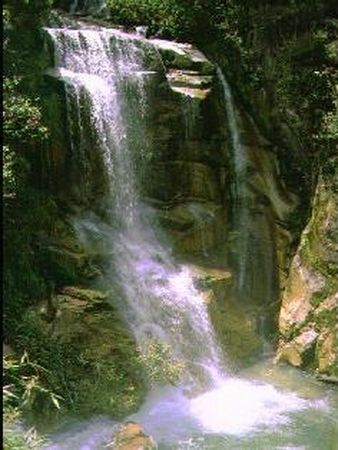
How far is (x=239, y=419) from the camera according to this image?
1109 cm

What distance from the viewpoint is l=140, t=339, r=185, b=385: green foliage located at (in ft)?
38.3

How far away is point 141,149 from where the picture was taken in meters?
14.2

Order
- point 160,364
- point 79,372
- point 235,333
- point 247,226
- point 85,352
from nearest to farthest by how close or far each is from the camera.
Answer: point 79,372 → point 85,352 → point 160,364 → point 235,333 → point 247,226

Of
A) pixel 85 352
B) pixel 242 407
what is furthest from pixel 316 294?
pixel 85 352

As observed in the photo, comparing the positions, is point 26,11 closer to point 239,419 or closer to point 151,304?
point 151,304

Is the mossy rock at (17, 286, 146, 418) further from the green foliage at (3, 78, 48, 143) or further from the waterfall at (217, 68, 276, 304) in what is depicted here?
the waterfall at (217, 68, 276, 304)

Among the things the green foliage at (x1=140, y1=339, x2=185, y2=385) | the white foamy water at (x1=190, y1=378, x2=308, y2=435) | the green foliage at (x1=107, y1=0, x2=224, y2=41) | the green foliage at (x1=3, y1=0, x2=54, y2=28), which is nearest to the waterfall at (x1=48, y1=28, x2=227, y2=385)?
the green foliage at (x1=140, y1=339, x2=185, y2=385)

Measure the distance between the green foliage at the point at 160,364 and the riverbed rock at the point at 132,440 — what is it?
5.74 feet

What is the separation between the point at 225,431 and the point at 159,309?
280 cm

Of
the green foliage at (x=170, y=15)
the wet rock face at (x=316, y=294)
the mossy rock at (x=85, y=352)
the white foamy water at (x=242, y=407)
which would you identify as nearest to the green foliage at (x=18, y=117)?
the mossy rock at (x=85, y=352)

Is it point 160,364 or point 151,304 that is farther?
point 151,304

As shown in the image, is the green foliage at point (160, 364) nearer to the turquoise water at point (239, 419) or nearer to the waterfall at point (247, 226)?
the turquoise water at point (239, 419)

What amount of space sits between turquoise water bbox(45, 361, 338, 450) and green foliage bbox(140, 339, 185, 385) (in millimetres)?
199

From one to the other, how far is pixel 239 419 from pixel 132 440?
217cm
